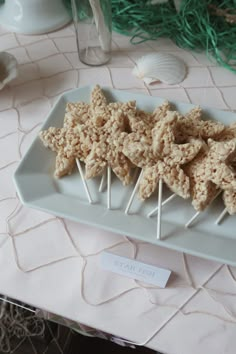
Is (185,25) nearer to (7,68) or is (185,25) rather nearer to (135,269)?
(7,68)

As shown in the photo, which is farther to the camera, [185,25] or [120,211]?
[185,25]

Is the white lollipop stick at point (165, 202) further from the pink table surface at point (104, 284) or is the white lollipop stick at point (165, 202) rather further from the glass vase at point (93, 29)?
the glass vase at point (93, 29)

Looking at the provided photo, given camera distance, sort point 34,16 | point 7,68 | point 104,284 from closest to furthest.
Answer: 1. point 104,284
2. point 7,68
3. point 34,16

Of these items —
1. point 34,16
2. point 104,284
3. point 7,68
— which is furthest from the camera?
point 34,16

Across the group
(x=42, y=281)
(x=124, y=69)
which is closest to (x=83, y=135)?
(x=42, y=281)

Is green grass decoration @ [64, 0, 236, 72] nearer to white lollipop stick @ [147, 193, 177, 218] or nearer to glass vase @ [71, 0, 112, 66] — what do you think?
glass vase @ [71, 0, 112, 66]

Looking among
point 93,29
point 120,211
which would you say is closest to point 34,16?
point 93,29

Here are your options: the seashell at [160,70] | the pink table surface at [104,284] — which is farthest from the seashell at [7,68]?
the seashell at [160,70]

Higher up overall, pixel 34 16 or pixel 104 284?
pixel 34 16

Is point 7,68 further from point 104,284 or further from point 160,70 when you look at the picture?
point 104,284
